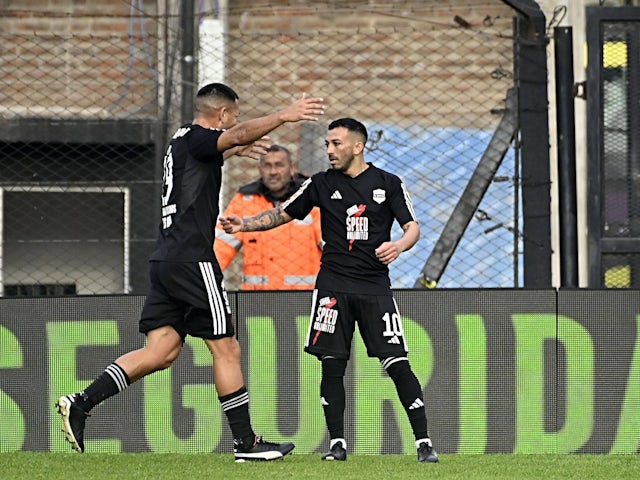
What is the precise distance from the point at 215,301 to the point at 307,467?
38.7 inches

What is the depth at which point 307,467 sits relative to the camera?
24.4ft

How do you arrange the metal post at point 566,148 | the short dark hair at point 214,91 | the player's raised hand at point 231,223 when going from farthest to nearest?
the metal post at point 566,148
the player's raised hand at point 231,223
the short dark hair at point 214,91

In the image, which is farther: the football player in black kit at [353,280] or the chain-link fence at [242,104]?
the chain-link fence at [242,104]

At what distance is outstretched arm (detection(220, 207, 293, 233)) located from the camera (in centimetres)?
813

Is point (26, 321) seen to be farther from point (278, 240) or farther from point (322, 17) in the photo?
point (322, 17)

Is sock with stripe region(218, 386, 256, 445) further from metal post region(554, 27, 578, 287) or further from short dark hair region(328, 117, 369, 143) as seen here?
metal post region(554, 27, 578, 287)

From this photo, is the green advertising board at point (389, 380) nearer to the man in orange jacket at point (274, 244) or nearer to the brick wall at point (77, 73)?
the man in orange jacket at point (274, 244)

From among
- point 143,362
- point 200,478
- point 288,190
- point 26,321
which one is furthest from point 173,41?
point 200,478

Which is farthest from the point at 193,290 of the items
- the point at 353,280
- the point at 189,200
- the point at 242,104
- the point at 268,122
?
the point at 242,104

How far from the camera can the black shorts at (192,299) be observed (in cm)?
770

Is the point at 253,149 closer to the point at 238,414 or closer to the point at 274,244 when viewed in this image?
the point at 238,414

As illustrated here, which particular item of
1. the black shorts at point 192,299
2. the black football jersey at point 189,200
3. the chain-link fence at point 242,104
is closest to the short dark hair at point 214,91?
the black football jersey at point 189,200

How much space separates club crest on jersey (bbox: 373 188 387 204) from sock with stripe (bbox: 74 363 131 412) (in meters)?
1.63

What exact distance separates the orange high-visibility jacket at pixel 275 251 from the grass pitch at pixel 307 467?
1.67 meters
